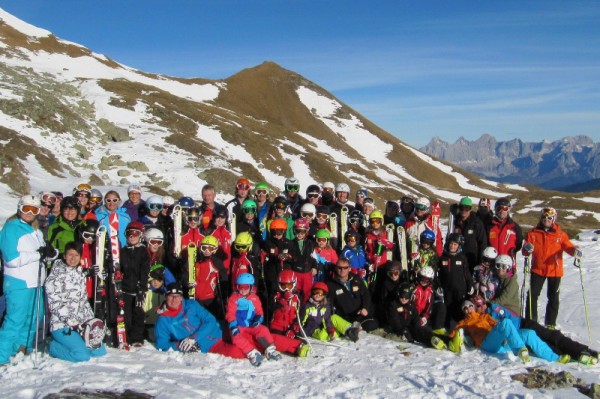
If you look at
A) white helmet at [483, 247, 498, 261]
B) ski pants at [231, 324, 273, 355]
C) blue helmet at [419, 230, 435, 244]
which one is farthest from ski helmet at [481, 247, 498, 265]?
ski pants at [231, 324, 273, 355]

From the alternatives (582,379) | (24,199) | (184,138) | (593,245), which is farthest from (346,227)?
(184,138)

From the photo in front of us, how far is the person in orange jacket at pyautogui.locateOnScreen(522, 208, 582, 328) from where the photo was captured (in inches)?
401

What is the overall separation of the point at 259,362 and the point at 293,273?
1858 mm

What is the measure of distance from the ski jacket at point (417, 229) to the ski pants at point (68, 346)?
6937 millimetres

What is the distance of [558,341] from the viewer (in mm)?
8477

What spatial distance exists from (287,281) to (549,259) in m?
5.66

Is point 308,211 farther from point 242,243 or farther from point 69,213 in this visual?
point 69,213

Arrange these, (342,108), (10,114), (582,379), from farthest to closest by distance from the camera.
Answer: (342,108) < (10,114) < (582,379)

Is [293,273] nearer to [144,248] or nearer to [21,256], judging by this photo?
[144,248]

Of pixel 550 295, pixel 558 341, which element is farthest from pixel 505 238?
pixel 558 341

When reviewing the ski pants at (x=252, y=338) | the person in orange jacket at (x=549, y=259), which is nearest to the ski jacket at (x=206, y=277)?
the ski pants at (x=252, y=338)

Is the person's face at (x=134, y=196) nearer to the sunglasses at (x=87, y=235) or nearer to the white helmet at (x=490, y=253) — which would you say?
the sunglasses at (x=87, y=235)

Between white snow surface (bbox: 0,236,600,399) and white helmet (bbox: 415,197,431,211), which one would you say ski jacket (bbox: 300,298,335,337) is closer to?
white snow surface (bbox: 0,236,600,399)

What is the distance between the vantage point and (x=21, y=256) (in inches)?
308
